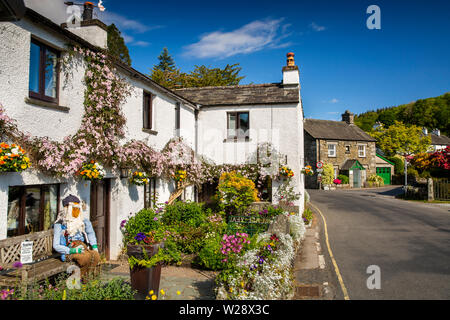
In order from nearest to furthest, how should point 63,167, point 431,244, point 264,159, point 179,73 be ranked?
point 63,167, point 431,244, point 264,159, point 179,73

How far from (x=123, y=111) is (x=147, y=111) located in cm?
192

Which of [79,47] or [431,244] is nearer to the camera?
[79,47]

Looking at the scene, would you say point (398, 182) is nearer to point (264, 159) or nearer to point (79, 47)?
point (264, 159)

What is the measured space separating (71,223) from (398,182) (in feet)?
158

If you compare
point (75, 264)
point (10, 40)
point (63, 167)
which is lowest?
point (75, 264)

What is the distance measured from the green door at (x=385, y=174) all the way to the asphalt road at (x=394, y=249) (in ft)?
87.7

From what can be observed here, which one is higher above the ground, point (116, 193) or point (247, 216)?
point (116, 193)

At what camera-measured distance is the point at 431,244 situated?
11312 mm

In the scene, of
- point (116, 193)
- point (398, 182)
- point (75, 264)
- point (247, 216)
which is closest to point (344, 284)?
point (247, 216)

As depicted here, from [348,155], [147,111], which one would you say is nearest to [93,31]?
[147,111]

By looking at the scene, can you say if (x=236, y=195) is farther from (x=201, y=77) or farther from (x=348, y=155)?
(x=348, y=155)

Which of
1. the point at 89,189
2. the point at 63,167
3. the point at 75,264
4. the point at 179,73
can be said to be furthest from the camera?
the point at 179,73

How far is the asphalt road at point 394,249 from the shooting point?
7148mm

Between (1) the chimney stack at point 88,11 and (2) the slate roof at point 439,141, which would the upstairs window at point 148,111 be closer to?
(1) the chimney stack at point 88,11
